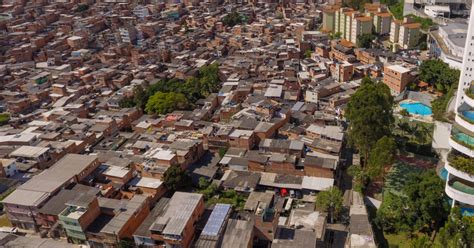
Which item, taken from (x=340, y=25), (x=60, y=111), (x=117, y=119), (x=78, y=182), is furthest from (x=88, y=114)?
(x=340, y=25)

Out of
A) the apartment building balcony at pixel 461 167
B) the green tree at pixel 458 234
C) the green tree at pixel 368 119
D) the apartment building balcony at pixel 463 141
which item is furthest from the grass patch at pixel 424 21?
the green tree at pixel 458 234

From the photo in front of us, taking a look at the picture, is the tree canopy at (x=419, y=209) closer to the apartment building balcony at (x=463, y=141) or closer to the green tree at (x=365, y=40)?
the apartment building balcony at (x=463, y=141)

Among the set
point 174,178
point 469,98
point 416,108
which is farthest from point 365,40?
point 174,178

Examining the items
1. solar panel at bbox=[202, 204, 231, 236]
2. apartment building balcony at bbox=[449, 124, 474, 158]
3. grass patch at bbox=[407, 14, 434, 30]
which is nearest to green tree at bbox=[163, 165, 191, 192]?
solar panel at bbox=[202, 204, 231, 236]

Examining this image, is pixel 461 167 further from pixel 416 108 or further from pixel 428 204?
pixel 416 108

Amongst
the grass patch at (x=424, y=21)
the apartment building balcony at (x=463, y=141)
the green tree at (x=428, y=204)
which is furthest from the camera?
the grass patch at (x=424, y=21)

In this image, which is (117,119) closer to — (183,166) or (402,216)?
(183,166)
